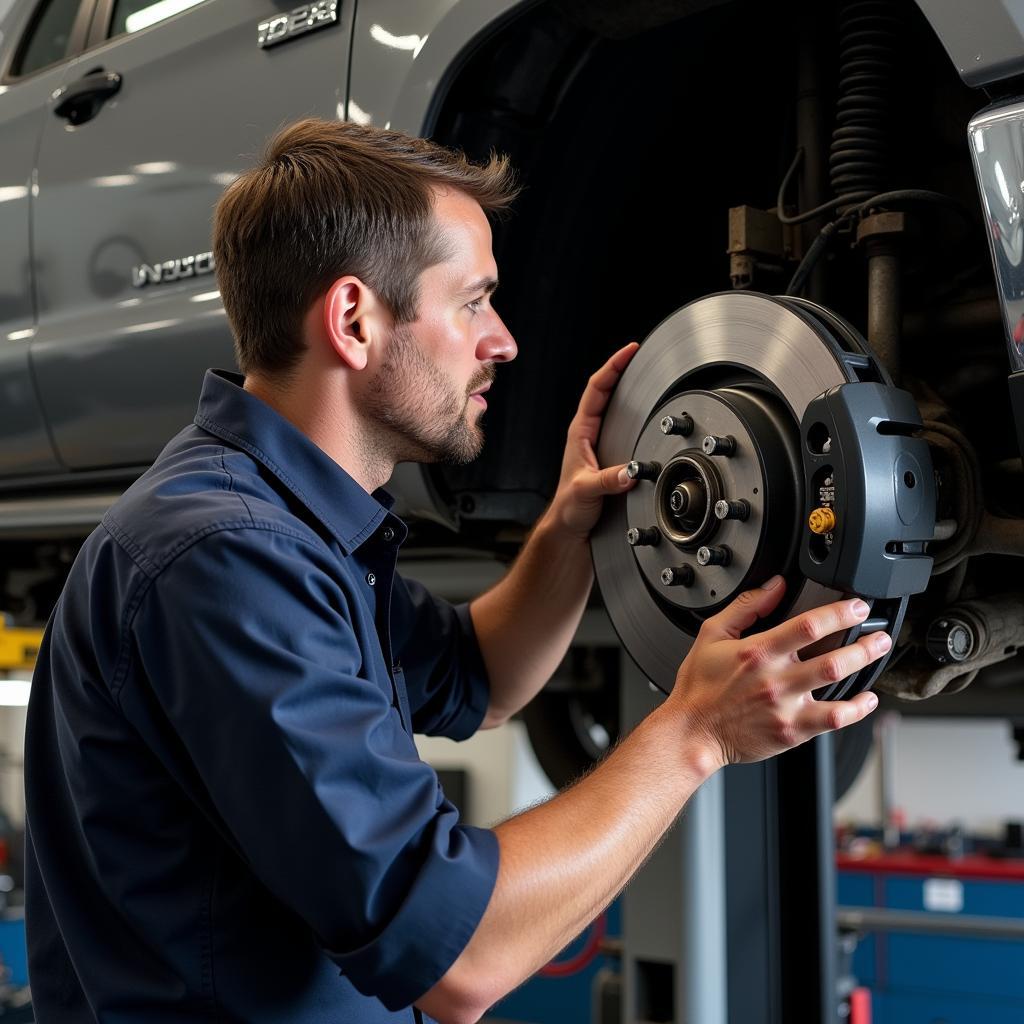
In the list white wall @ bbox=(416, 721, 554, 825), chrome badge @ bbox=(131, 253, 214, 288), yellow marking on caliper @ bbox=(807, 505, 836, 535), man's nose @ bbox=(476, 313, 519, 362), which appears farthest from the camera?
white wall @ bbox=(416, 721, 554, 825)

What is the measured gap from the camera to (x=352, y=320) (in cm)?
90

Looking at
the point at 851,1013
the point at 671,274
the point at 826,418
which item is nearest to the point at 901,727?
the point at 851,1013

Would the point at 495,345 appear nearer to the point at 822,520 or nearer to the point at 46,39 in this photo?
the point at 822,520

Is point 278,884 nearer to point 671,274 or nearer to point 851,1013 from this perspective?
point 671,274

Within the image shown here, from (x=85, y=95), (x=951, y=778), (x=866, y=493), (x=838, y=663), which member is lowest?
(x=951, y=778)

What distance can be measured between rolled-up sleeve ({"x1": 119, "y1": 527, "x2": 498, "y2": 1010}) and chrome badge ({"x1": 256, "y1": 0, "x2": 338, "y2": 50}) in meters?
0.64

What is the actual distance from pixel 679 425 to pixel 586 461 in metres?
0.16

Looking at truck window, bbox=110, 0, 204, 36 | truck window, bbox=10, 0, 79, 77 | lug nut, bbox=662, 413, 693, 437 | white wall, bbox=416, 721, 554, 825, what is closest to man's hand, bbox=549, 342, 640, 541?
lug nut, bbox=662, 413, 693, 437

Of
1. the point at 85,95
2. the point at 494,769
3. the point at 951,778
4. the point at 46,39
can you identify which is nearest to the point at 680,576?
the point at 85,95

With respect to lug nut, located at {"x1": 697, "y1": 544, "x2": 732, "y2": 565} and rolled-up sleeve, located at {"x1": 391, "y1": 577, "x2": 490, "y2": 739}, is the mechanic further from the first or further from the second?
rolled-up sleeve, located at {"x1": 391, "y1": 577, "x2": 490, "y2": 739}

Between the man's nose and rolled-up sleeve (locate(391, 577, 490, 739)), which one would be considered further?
rolled-up sleeve (locate(391, 577, 490, 739))

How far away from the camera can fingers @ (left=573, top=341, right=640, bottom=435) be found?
3.30ft

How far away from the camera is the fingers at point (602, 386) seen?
101 centimetres

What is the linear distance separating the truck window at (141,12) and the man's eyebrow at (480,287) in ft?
1.96
